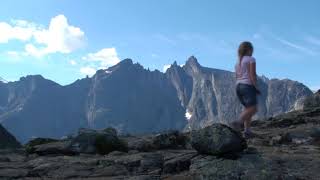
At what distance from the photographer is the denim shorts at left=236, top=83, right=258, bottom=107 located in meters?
17.4

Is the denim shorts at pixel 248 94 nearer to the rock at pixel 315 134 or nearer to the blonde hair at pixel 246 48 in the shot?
the blonde hair at pixel 246 48

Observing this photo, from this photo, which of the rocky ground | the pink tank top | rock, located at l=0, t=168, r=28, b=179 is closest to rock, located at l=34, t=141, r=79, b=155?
the rocky ground

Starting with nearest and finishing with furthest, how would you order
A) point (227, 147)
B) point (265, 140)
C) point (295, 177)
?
point (295, 177) → point (227, 147) → point (265, 140)

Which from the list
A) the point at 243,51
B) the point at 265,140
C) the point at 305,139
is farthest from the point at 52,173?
the point at 305,139

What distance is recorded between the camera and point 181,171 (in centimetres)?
1566

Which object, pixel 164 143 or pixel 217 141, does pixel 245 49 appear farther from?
pixel 164 143

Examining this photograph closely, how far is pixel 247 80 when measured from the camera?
17.4 metres

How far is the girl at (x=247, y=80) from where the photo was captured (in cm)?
1733

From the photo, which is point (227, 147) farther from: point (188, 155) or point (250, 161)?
point (188, 155)

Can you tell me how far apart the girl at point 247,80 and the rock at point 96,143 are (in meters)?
6.63

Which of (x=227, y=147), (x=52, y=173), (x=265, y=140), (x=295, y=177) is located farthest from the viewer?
(x=265, y=140)

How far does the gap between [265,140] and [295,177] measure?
841 centimetres

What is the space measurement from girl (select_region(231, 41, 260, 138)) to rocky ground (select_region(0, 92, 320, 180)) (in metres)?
1.33

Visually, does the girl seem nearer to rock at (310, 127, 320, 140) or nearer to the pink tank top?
the pink tank top
